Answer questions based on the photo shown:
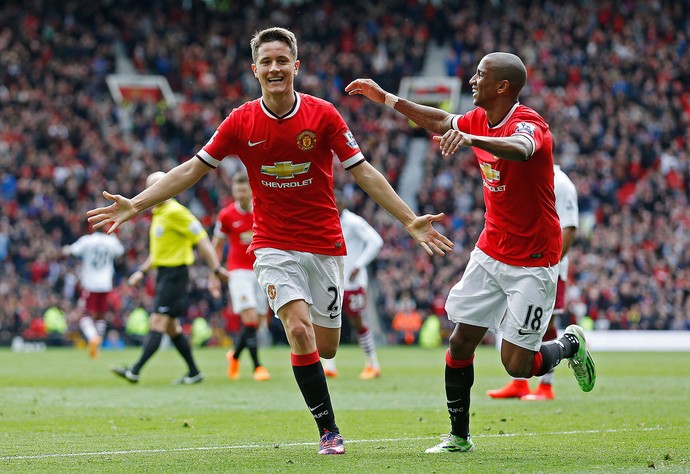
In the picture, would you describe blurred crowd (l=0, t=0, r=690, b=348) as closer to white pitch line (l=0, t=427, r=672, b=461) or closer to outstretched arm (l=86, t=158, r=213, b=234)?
white pitch line (l=0, t=427, r=672, b=461)

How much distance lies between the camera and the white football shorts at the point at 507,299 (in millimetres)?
7480

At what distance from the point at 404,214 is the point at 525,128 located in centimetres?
94

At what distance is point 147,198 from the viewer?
24.2ft

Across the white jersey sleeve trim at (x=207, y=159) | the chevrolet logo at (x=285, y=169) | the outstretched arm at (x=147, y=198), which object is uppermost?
the white jersey sleeve trim at (x=207, y=159)

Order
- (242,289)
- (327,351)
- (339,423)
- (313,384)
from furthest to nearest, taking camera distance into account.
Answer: (242,289) < (339,423) < (327,351) < (313,384)

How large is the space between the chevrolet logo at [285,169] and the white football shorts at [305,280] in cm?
51

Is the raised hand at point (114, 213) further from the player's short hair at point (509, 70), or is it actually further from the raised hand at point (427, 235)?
the player's short hair at point (509, 70)

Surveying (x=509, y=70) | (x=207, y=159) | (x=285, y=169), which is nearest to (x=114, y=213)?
(x=207, y=159)

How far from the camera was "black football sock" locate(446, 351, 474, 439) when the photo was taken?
24.5ft

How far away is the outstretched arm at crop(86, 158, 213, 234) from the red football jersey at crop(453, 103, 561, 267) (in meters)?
1.91

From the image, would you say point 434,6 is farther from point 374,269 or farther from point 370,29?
point 374,269

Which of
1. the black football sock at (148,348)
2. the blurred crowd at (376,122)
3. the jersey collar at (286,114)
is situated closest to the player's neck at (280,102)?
the jersey collar at (286,114)

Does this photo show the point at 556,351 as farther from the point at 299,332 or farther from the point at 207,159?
the point at 207,159

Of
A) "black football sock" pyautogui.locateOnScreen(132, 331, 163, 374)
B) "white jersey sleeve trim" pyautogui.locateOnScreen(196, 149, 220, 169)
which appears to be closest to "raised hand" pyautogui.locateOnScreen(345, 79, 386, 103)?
"white jersey sleeve trim" pyautogui.locateOnScreen(196, 149, 220, 169)
